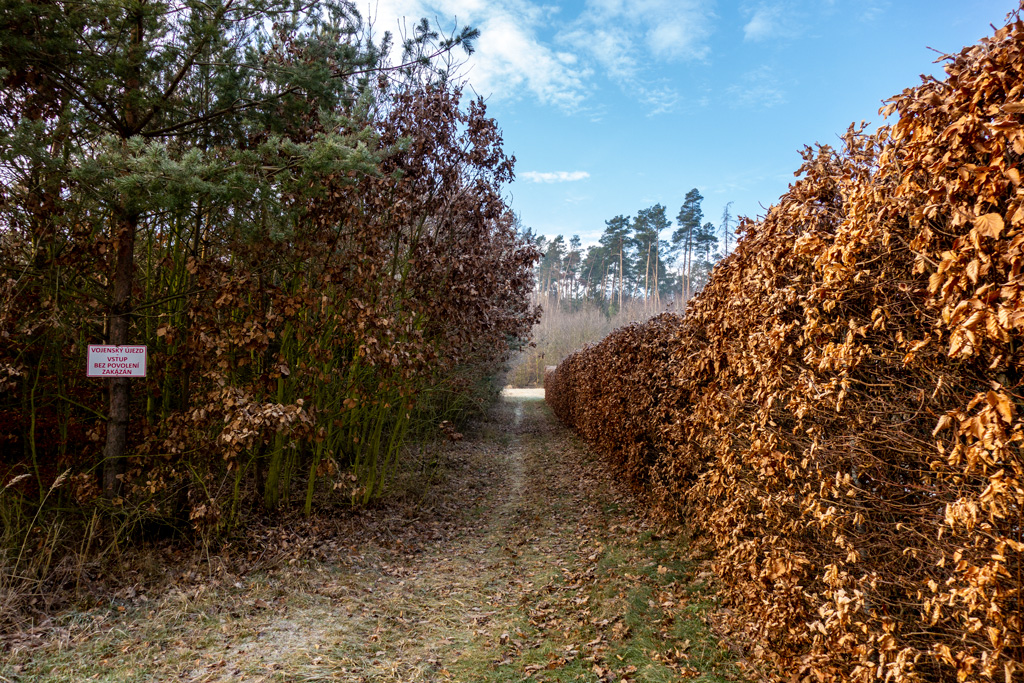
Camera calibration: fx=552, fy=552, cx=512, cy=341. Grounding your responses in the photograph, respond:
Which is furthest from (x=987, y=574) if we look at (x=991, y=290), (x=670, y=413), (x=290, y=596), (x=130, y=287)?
(x=130, y=287)

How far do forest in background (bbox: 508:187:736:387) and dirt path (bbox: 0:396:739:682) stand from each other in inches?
1332

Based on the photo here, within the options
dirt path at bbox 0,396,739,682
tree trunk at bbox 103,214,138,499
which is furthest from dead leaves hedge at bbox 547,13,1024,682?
tree trunk at bbox 103,214,138,499

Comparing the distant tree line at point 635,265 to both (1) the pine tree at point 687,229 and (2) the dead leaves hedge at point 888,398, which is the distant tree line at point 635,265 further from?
(2) the dead leaves hedge at point 888,398

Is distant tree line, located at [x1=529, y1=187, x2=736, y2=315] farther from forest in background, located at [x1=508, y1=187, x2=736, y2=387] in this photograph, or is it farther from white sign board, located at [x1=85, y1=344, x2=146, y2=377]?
white sign board, located at [x1=85, y1=344, x2=146, y2=377]

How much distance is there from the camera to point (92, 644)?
4.09 metres

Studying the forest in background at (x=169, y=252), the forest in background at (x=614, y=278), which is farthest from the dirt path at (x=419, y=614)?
the forest in background at (x=614, y=278)

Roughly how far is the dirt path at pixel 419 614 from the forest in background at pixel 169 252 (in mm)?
898

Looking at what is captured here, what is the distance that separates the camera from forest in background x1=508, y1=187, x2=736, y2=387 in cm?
4322

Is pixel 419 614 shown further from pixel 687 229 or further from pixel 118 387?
pixel 687 229

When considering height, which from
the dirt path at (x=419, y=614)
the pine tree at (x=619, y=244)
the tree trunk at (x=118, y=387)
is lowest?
the dirt path at (x=419, y=614)

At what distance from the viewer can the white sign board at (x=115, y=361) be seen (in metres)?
5.00

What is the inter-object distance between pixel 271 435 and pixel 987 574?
22.4 ft

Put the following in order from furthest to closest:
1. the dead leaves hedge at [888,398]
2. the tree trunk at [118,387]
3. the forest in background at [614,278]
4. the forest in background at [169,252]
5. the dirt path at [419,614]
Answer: the forest in background at [614,278]
the tree trunk at [118,387]
the forest in background at [169,252]
the dirt path at [419,614]
the dead leaves hedge at [888,398]

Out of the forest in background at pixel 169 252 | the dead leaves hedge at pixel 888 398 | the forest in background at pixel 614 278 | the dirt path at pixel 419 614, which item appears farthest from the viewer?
the forest in background at pixel 614 278
